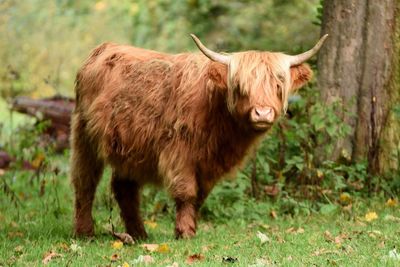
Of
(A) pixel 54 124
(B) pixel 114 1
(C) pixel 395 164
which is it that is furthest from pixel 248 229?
(B) pixel 114 1

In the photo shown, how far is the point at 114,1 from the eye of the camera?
21234mm

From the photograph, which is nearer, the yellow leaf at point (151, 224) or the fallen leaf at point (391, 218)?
the fallen leaf at point (391, 218)

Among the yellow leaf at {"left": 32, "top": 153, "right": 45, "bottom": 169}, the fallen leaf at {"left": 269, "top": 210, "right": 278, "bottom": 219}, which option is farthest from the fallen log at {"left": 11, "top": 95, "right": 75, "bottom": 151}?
the fallen leaf at {"left": 269, "top": 210, "right": 278, "bottom": 219}

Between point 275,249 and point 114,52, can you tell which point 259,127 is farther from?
point 114,52

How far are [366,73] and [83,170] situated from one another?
280 cm

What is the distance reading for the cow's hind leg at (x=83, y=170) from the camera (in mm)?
7340

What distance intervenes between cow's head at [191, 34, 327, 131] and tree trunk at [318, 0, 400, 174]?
2.02 metres

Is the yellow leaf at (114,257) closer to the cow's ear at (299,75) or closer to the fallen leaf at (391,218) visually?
the cow's ear at (299,75)

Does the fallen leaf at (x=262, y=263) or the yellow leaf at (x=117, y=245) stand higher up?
the fallen leaf at (x=262, y=263)

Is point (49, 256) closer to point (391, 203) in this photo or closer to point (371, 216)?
point (371, 216)

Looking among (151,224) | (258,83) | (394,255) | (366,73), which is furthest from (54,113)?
(394,255)

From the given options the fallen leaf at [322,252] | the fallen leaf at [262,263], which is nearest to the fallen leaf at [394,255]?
the fallen leaf at [322,252]

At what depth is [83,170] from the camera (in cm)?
740

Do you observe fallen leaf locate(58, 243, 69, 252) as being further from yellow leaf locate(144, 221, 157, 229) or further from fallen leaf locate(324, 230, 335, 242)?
fallen leaf locate(324, 230, 335, 242)
